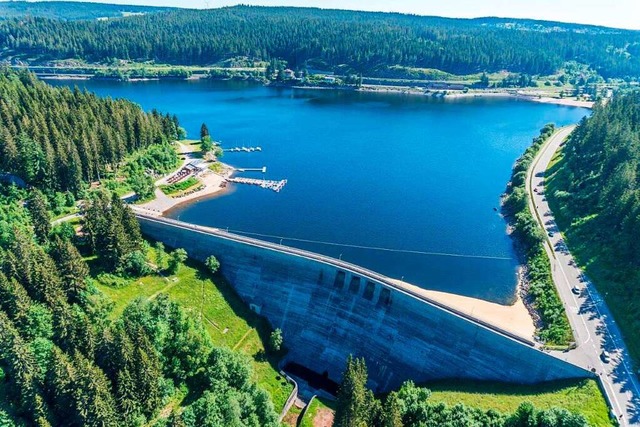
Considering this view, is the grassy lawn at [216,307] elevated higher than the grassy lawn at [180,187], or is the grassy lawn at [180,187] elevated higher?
the grassy lawn at [180,187]

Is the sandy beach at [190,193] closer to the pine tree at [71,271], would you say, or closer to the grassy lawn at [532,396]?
the pine tree at [71,271]

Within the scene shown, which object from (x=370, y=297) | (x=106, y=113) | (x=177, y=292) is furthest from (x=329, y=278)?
(x=106, y=113)

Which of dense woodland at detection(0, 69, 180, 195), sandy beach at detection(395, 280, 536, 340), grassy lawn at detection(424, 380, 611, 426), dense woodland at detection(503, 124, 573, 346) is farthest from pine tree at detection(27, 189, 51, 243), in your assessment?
dense woodland at detection(503, 124, 573, 346)

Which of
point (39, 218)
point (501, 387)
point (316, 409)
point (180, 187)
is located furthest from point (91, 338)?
point (180, 187)

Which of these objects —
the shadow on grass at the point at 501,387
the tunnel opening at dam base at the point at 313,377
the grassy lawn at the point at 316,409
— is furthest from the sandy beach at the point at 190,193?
the shadow on grass at the point at 501,387

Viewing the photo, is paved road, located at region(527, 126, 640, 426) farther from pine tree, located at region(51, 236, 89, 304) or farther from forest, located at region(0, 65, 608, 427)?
pine tree, located at region(51, 236, 89, 304)

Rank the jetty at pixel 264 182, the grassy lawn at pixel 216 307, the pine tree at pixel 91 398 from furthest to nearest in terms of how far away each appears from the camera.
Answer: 1. the jetty at pixel 264 182
2. the grassy lawn at pixel 216 307
3. the pine tree at pixel 91 398

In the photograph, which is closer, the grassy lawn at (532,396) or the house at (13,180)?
the grassy lawn at (532,396)
